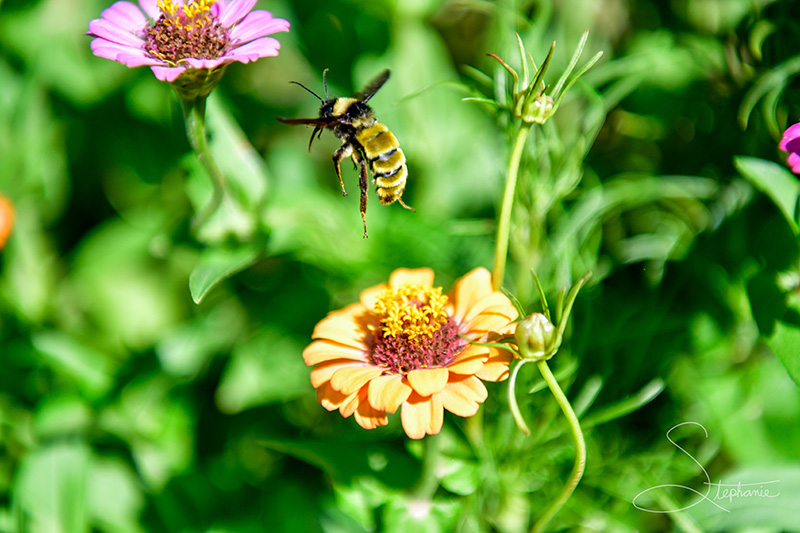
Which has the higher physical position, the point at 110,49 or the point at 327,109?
the point at 110,49

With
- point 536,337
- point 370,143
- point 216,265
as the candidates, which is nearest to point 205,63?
point 370,143

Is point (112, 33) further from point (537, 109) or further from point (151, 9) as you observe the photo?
point (537, 109)

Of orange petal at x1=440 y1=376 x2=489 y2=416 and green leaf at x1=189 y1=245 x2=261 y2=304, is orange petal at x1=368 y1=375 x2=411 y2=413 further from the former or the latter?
green leaf at x1=189 y1=245 x2=261 y2=304

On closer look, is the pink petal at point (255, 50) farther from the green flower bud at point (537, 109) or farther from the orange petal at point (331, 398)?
the orange petal at point (331, 398)

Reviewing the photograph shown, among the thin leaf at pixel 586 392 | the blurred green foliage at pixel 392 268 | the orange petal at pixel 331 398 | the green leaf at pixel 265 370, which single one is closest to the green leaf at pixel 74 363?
the blurred green foliage at pixel 392 268

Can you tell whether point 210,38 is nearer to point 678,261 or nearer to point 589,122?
point 589,122

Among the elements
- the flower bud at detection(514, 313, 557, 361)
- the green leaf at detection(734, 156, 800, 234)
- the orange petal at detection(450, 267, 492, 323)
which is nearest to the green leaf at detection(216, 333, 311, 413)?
the orange petal at detection(450, 267, 492, 323)

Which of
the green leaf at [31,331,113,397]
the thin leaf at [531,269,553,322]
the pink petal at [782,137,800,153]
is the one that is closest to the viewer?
the thin leaf at [531,269,553,322]
